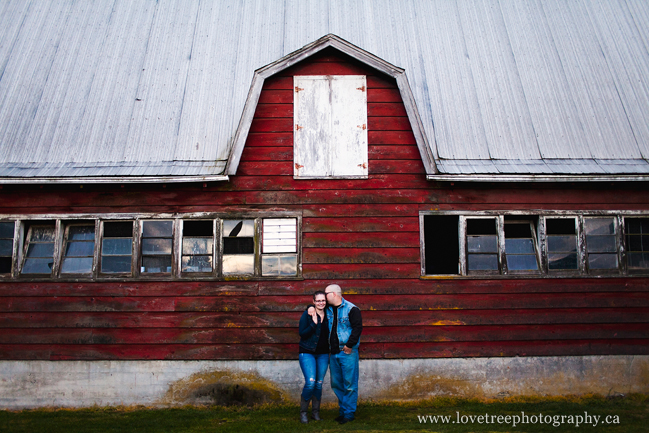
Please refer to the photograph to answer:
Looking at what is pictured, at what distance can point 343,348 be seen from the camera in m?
6.50

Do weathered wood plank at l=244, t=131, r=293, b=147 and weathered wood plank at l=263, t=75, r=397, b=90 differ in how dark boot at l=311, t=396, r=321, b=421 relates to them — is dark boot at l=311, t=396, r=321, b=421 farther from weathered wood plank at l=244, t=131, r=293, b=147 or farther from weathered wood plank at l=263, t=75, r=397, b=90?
weathered wood plank at l=263, t=75, r=397, b=90

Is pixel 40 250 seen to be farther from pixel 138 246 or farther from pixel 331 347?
pixel 331 347

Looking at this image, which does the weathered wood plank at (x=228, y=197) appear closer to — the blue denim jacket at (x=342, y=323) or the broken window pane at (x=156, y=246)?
the broken window pane at (x=156, y=246)

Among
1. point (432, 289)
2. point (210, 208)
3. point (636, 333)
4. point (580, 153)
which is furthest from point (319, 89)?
point (636, 333)

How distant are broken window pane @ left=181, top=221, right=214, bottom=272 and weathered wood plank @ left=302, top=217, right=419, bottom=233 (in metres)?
1.54

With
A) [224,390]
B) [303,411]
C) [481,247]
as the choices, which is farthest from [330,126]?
[224,390]

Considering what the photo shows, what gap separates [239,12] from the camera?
34.4 ft

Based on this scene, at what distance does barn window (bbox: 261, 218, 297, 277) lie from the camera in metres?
7.86

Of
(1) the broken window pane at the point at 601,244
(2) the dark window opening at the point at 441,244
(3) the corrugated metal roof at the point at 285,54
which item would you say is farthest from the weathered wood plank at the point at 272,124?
(1) the broken window pane at the point at 601,244

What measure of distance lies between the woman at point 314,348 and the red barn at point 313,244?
47.3 inches

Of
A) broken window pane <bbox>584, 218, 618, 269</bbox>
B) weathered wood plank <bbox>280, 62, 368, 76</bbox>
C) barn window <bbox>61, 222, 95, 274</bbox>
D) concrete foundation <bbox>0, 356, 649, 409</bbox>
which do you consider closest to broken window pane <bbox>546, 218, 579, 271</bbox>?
broken window pane <bbox>584, 218, 618, 269</bbox>

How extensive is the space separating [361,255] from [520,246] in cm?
265

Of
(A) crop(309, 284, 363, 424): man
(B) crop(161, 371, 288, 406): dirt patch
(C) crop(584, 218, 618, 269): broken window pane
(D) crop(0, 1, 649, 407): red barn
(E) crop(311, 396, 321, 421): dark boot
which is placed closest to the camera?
(A) crop(309, 284, 363, 424): man

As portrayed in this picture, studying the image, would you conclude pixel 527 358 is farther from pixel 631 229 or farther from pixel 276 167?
pixel 276 167
